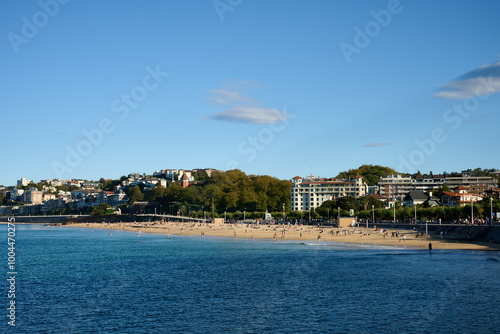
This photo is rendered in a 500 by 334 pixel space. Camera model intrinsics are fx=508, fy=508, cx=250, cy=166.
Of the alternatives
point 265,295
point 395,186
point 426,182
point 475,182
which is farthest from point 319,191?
point 265,295

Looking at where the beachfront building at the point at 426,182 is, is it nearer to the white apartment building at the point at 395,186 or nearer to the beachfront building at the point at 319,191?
the white apartment building at the point at 395,186

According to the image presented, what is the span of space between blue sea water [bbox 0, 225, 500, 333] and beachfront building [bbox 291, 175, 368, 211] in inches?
4730

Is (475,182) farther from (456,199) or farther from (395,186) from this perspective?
(456,199)

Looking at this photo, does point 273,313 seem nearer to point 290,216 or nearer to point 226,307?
point 226,307

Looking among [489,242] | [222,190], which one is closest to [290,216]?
[222,190]

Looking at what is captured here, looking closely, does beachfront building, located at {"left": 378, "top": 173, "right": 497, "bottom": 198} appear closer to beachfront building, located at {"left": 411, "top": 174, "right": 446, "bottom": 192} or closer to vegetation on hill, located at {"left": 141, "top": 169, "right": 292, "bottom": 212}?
beachfront building, located at {"left": 411, "top": 174, "right": 446, "bottom": 192}

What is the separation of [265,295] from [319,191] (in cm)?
14362

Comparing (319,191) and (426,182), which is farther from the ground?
(426,182)

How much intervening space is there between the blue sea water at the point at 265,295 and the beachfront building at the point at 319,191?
394ft

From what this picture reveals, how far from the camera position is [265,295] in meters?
30.8

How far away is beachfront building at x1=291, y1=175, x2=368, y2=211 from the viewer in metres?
171

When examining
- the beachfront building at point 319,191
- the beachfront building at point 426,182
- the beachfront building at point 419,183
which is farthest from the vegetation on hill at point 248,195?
the beachfront building at point 426,182

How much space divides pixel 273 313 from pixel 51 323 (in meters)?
10.9

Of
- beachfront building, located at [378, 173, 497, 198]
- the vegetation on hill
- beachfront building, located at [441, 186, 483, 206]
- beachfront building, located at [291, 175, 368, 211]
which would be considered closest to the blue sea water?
beachfront building, located at [441, 186, 483, 206]
